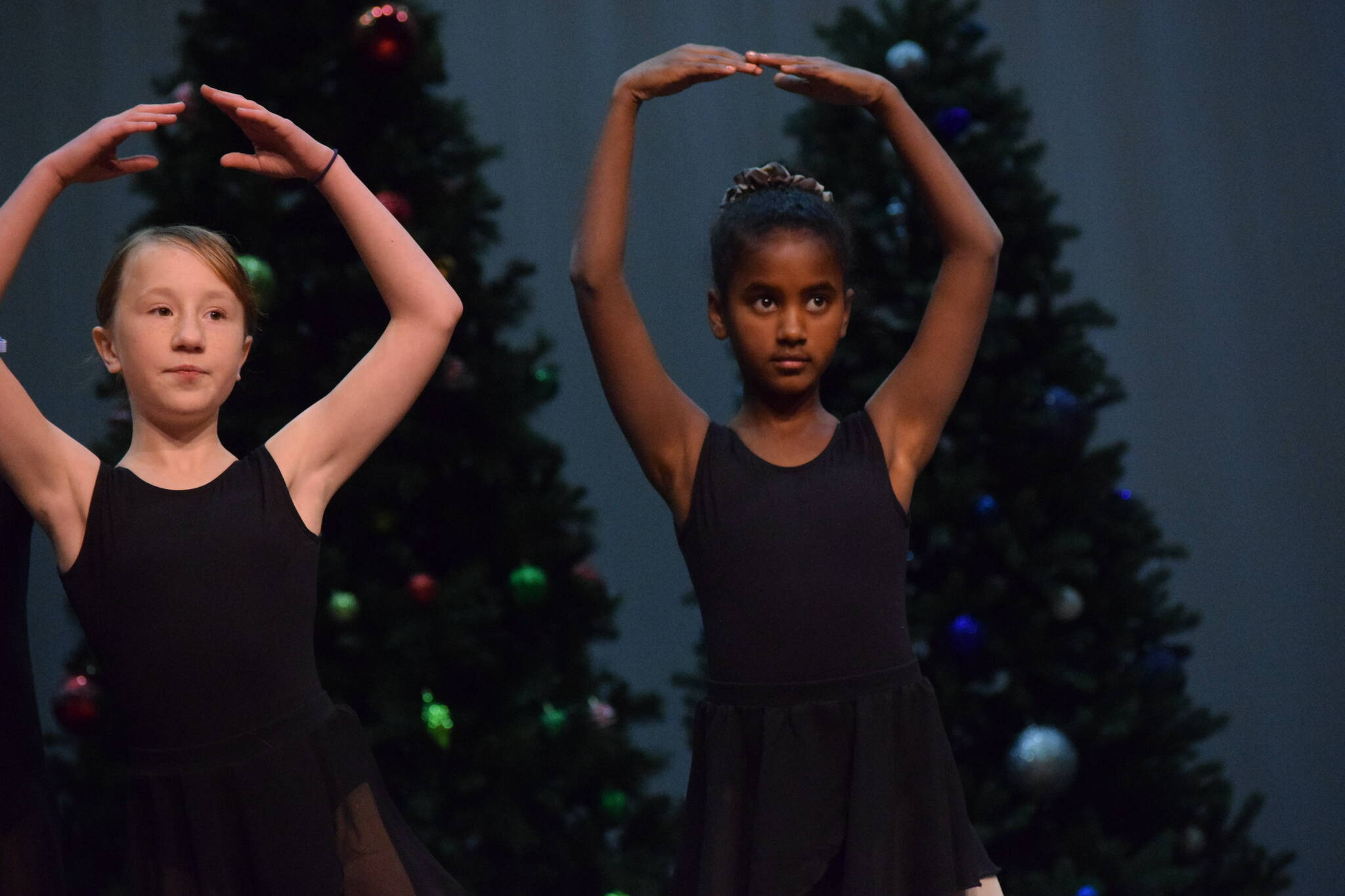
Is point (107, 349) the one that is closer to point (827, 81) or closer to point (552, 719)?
point (827, 81)

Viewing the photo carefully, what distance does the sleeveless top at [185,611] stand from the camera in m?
1.46

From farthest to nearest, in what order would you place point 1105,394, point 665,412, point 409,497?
point 1105,394 → point 409,497 → point 665,412

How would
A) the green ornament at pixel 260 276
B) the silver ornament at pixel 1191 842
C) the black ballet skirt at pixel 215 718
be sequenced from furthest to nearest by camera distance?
the silver ornament at pixel 1191 842 < the green ornament at pixel 260 276 < the black ballet skirt at pixel 215 718

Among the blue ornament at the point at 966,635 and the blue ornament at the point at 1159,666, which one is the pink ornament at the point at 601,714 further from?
the blue ornament at the point at 1159,666

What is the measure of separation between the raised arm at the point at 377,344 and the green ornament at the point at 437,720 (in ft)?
2.61

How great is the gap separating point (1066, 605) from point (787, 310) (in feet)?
3.66

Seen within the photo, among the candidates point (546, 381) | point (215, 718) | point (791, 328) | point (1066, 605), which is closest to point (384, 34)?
point (546, 381)

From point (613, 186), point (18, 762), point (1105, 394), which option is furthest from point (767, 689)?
point (1105, 394)

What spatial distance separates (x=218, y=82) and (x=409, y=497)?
0.78 m

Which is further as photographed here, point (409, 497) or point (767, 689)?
point (409, 497)

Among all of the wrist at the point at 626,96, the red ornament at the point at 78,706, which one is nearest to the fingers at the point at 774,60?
the wrist at the point at 626,96

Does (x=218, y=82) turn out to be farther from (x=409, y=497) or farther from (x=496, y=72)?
(x=496, y=72)

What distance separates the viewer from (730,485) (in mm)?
1636

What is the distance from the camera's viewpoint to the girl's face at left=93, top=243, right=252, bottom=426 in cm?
154
